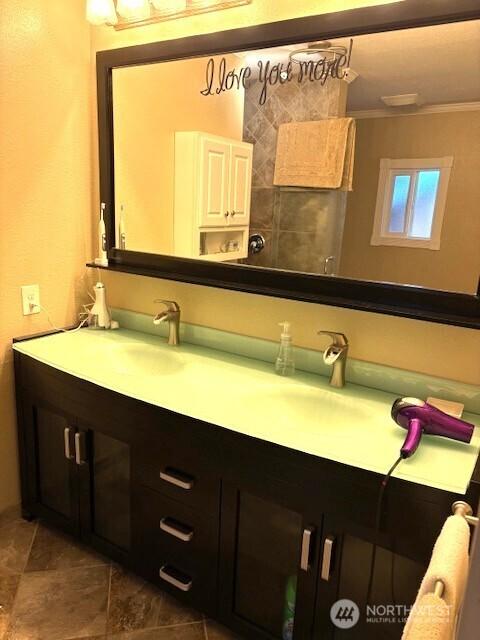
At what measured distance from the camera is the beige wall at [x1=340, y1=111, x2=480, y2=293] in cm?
130

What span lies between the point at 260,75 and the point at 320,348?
95 centimetres

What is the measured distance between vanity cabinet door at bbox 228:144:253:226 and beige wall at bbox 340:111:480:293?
398mm

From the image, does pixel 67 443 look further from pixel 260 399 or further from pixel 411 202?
pixel 411 202

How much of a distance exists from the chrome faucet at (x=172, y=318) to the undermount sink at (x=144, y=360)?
65mm

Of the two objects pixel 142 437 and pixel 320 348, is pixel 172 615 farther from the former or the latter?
pixel 320 348

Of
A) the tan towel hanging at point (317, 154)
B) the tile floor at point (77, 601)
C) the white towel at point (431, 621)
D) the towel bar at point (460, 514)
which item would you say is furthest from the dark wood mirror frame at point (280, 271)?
the tile floor at point (77, 601)

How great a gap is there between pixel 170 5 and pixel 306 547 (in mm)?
1835

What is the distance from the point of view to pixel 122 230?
2.05 meters

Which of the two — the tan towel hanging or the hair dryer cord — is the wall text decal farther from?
the hair dryer cord

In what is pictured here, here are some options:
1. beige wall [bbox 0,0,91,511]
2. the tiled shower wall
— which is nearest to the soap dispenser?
the tiled shower wall

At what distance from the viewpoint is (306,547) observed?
3.89 feet

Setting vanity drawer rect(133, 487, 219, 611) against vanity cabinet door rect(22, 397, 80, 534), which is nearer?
vanity drawer rect(133, 487, 219, 611)

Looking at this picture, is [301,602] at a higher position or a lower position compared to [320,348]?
lower

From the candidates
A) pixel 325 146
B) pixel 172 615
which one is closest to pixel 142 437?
pixel 172 615
